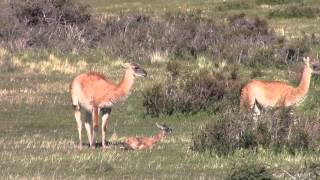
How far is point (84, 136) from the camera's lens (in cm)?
1862

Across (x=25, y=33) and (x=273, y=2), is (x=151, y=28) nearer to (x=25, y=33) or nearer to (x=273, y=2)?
(x=25, y=33)

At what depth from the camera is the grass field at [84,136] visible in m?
13.0

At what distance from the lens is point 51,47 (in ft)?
108

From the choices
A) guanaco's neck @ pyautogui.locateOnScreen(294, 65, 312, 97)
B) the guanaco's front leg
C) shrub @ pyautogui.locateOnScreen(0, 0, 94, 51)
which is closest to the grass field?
the guanaco's front leg

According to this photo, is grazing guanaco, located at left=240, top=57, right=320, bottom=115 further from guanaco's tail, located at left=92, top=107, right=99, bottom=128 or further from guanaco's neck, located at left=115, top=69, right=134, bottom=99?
guanaco's tail, located at left=92, top=107, right=99, bottom=128

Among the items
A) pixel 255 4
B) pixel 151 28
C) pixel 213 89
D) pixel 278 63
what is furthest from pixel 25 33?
pixel 255 4

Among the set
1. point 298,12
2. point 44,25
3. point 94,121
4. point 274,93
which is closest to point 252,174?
point 94,121

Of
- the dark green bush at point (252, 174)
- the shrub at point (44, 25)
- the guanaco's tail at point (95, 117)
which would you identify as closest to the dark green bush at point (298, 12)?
the shrub at point (44, 25)

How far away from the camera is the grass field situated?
42.8ft

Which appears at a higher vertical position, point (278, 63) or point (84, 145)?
point (84, 145)

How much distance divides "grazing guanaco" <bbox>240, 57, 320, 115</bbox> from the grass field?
1.42 m

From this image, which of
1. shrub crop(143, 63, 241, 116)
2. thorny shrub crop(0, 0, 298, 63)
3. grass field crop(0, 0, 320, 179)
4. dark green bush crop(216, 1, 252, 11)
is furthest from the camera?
dark green bush crop(216, 1, 252, 11)

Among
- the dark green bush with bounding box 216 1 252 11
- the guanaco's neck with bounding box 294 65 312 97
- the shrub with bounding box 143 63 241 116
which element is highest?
the guanaco's neck with bounding box 294 65 312 97

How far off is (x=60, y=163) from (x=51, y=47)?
1963cm
